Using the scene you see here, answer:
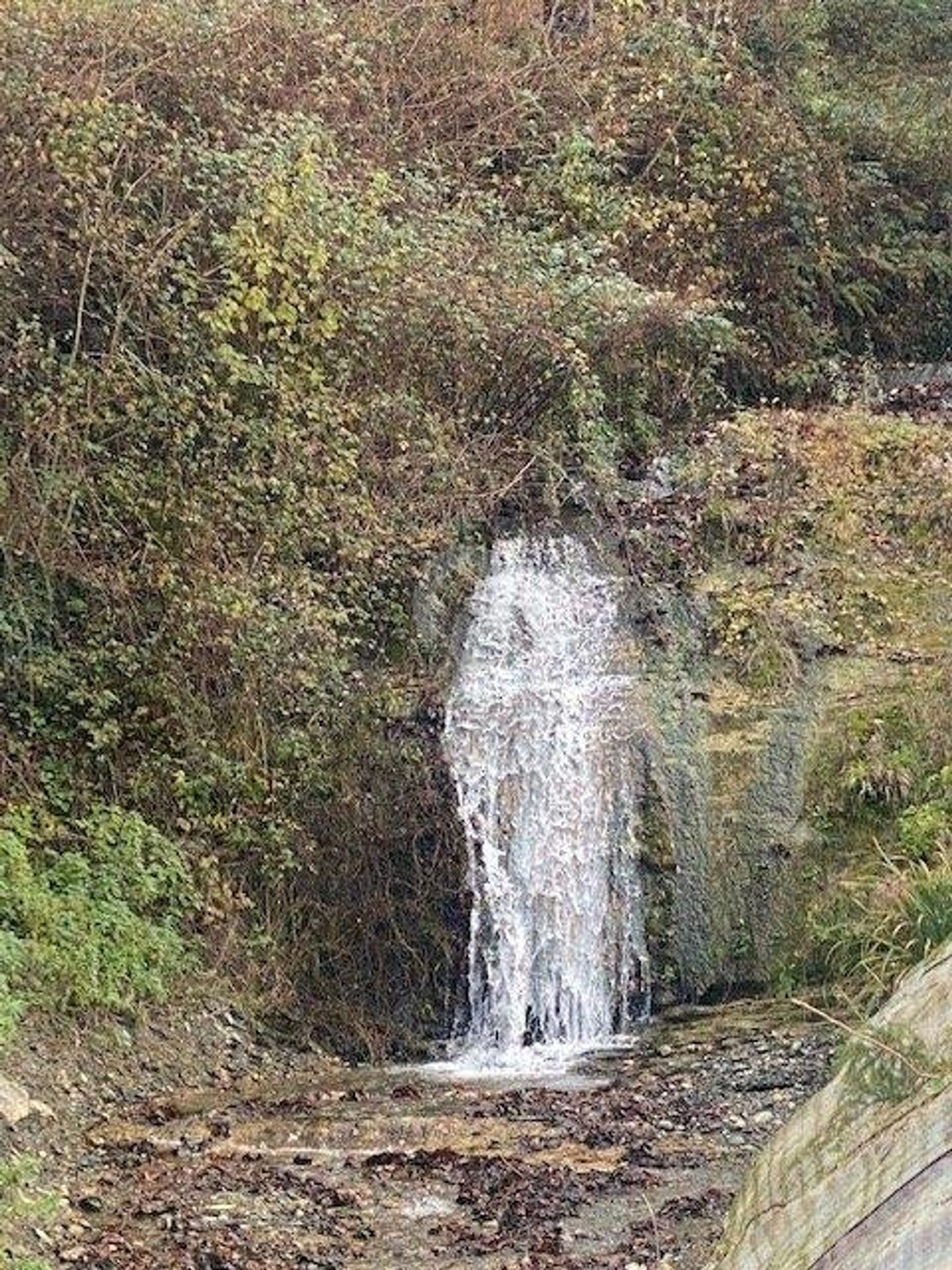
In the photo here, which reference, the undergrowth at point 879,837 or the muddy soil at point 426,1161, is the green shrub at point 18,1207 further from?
the undergrowth at point 879,837

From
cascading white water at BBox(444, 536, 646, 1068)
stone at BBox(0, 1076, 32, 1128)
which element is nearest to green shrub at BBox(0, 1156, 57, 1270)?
stone at BBox(0, 1076, 32, 1128)

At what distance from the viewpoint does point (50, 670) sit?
8.70m

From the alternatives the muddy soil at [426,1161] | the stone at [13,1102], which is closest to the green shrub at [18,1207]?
the muddy soil at [426,1161]

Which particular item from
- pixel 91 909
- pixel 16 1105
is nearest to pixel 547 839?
pixel 91 909

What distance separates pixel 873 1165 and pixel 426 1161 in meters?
3.82

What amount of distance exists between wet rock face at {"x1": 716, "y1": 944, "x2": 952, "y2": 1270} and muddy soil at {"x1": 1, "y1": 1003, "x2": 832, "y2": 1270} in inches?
76.8

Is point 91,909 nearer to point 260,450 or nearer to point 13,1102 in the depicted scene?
point 13,1102

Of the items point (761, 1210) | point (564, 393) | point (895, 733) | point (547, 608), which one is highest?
point (564, 393)

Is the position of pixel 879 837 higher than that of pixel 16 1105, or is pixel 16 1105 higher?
pixel 879 837

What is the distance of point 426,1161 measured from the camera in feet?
21.2

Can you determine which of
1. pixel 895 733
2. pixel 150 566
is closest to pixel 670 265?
pixel 895 733

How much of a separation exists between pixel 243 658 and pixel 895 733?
148 inches

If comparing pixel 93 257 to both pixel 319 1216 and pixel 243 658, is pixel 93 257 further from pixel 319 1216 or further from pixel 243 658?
pixel 319 1216

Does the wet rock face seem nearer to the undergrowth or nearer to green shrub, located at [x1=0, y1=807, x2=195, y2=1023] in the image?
the undergrowth
